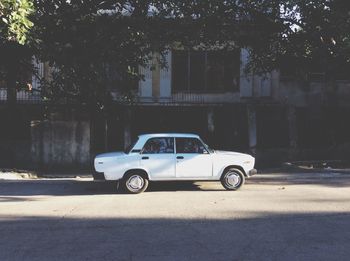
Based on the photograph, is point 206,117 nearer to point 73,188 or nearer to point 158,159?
point 73,188

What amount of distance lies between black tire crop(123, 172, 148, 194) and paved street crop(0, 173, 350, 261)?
0.34 metres

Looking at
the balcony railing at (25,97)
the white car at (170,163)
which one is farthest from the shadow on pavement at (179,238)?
the balcony railing at (25,97)

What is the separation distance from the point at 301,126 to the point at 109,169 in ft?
49.3

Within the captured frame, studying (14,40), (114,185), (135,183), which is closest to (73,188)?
(114,185)

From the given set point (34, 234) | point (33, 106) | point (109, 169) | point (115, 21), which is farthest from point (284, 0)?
point (33, 106)

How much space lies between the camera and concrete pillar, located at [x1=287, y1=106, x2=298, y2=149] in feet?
83.9

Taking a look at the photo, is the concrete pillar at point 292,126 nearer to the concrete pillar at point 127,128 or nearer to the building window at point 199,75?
the building window at point 199,75

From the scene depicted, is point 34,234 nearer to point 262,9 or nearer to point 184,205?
point 184,205

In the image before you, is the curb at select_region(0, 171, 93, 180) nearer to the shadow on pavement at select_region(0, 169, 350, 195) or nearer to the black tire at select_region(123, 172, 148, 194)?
the shadow on pavement at select_region(0, 169, 350, 195)

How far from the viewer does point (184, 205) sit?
11086 mm

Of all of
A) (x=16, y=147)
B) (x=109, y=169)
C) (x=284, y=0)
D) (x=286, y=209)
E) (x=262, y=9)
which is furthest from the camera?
(x=16, y=147)

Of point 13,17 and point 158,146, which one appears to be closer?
point 13,17

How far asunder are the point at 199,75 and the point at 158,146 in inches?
541

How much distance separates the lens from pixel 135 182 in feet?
43.8
